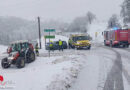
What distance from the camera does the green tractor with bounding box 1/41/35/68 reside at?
12.7m

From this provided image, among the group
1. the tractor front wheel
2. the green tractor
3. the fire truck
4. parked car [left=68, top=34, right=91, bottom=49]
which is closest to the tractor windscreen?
the green tractor

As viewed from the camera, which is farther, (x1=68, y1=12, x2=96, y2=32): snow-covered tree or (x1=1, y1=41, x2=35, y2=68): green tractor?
(x1=68, y1=12, x2=96, y2=32): snow-covered tree

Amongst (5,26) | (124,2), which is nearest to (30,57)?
(124,2)

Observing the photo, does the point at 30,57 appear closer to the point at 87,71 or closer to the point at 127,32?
the point at 87,71

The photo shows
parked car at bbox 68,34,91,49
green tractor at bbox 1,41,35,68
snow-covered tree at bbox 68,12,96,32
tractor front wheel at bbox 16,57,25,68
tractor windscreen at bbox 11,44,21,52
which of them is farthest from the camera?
snow-covered tree at bbox 68,12,96,32

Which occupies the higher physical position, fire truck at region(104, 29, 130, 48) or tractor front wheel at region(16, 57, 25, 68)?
fire truck at region(104, 29, 130, 48)

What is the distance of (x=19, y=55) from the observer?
44.1ft

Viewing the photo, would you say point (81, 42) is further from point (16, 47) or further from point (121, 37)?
point (16, 47)

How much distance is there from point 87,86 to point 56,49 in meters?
17.6

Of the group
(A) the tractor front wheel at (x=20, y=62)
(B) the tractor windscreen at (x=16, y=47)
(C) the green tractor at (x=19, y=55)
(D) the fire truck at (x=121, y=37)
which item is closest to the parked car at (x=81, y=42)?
(D) the fire truck at (x=121, y=37)

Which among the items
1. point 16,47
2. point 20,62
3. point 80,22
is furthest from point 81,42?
point 80,22

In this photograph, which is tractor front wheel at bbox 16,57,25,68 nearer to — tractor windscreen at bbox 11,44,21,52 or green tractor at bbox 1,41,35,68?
green tractor at bbox 1,41,35,68

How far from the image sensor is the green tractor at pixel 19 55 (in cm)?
1273

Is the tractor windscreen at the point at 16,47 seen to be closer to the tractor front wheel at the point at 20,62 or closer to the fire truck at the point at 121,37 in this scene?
the tractor front wheel at the point at 20,62
